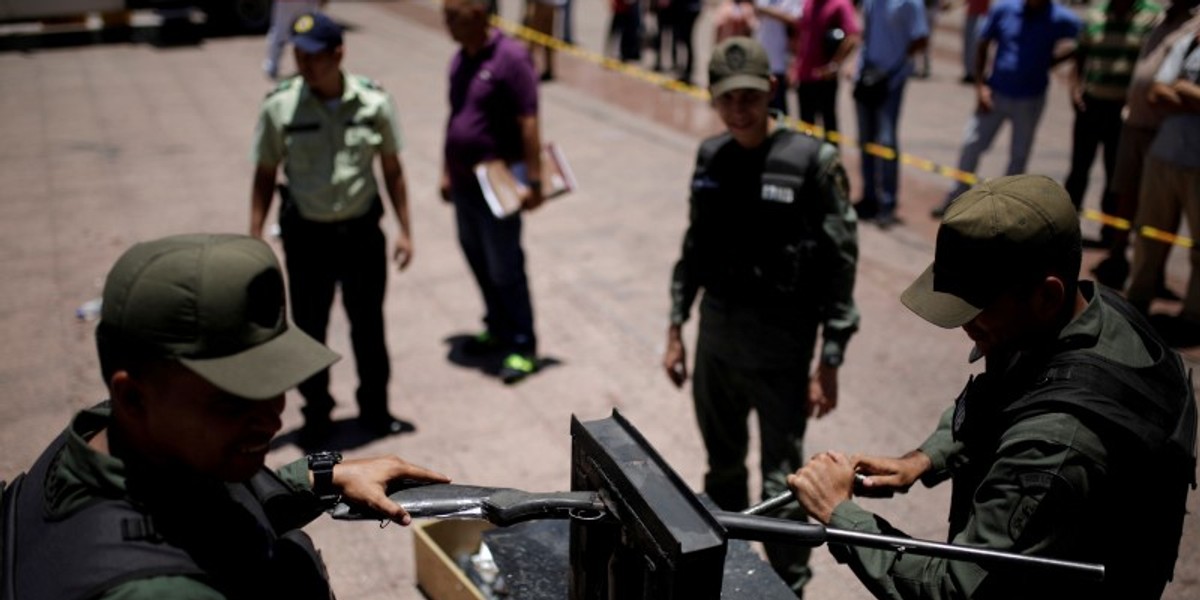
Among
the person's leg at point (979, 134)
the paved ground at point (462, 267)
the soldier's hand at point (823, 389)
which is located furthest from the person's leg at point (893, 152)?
the soldier's hand at point (823, 389)

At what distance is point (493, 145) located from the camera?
530cm

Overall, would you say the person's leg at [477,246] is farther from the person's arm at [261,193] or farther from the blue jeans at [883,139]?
the blue jeans at [883,139]

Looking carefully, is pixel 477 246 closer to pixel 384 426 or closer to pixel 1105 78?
pixel 384 426

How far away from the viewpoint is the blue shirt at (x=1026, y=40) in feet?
24.1

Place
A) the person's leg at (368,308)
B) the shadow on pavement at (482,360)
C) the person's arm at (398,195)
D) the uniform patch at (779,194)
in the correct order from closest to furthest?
the uniform patch at (779,194), the person's leg at (368,308), the person's arm at (398,195), the shadow on pavement at (482,360)

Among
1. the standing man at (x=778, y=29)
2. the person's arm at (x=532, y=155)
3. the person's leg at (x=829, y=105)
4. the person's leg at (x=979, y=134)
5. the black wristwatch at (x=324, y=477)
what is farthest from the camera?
the standing man at (x=778, y=29)

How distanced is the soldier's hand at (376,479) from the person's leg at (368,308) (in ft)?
8.20

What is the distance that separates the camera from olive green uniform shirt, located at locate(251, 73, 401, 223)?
4.47 m

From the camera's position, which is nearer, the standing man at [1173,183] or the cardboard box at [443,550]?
the cardboard box at [443,550]

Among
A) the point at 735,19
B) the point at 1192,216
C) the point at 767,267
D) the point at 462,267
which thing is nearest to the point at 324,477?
the point at 767,267

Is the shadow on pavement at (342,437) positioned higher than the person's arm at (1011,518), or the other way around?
the person's arm at (1011,518)

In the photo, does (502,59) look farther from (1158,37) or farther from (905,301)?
(1158,37)

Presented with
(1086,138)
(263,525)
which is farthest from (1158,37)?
(263,525)

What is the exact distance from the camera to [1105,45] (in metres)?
7.14
